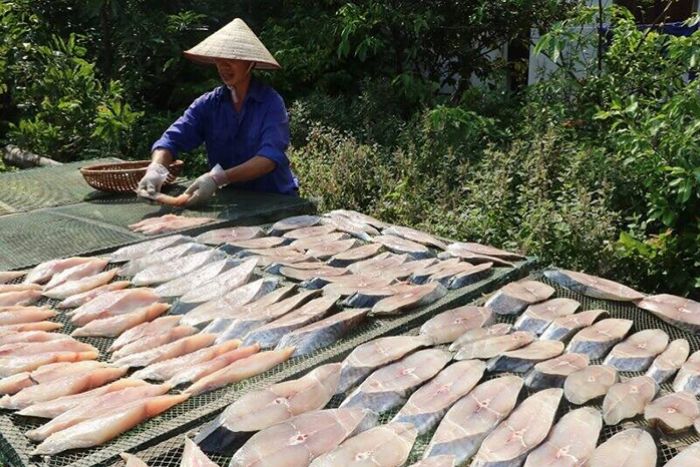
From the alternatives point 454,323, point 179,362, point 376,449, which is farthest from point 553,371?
point 179,362

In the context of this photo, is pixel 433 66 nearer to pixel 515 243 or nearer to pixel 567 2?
pixel 567 2

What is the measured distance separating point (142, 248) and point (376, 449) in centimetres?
197

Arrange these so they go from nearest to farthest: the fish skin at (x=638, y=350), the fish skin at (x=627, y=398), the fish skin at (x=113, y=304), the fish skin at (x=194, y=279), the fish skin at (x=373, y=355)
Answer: the fish skin at (x=627, y=398)
the fish skin at (x=373, y=355)
the fish skin at (x=638, y=350)
the fish skin at (x=113, y=304)
the fish skin at (x=194, y=279)

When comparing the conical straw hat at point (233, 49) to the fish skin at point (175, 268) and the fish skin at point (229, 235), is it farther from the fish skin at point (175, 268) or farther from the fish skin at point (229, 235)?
the fish skin at point (175, 268)

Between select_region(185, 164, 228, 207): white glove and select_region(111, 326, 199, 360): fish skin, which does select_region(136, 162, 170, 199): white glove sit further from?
select_region(111, 326, 199, 360): fish skin

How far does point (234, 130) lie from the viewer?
4.75m

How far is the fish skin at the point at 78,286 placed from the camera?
2863mm

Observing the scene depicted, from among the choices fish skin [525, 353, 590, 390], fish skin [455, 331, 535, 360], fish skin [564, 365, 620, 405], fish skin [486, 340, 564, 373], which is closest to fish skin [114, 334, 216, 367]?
fish skin [455, 331, 535, 360]

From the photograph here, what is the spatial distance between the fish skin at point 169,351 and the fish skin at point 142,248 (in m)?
0.96

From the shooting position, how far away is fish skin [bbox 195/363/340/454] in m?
1.88

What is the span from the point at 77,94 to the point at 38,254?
217 inches

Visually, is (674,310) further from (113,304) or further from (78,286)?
(78,286)

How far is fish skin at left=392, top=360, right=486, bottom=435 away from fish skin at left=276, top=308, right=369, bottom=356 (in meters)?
0.44

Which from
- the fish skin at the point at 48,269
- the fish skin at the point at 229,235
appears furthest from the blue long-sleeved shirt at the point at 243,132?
the fish skin at the point at 48,269
